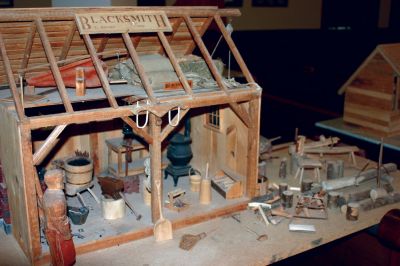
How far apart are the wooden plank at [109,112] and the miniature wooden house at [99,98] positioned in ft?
0.04

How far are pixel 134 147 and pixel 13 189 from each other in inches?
106

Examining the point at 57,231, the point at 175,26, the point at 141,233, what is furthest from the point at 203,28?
the point at 57,231

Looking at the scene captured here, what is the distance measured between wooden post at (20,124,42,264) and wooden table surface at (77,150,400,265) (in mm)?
693

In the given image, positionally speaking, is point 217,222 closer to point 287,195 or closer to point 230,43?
point 287,195

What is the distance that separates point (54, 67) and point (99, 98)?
2.77ft

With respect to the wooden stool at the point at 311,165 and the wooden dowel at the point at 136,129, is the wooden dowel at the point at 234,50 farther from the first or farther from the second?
the wooden stool at the point at 311,165

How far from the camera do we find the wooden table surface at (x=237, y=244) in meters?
7.14

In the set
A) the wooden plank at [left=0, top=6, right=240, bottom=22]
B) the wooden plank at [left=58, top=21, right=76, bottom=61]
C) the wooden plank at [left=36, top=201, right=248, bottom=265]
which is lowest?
the wooden plank at [left=36, top=201, right=248, bottom=265]

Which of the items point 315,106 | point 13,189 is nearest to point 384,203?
point 13,189

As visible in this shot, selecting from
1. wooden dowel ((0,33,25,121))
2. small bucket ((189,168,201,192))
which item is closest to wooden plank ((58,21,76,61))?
wooden dowel ((0,33,25,121))

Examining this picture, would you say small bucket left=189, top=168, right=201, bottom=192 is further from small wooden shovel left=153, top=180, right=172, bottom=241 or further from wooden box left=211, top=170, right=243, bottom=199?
small wooden shovel left=153, top=180, right=172, bottom=241

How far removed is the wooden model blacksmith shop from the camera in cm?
694

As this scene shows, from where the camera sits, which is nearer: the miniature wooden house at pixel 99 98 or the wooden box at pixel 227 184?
the miniature wooden house at pixel 99 98

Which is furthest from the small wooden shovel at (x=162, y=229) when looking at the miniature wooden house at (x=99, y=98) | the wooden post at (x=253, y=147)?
the wooden post at (x=253, y=147)
